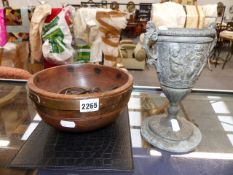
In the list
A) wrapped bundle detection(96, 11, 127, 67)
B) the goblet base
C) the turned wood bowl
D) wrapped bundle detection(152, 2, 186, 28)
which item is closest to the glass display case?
the goblet base

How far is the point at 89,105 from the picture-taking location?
1.71ft

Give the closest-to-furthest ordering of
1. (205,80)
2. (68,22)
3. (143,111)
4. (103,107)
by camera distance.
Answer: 1. (103,107)
2. (143,111)
3. (68,22)
4. (205,80)

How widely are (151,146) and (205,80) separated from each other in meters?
2.61

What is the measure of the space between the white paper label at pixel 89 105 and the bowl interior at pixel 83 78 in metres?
0.18

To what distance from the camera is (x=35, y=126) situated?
2.33ft

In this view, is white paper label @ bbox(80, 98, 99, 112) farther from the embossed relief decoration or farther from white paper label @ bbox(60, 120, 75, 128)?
the embossed relief decoration

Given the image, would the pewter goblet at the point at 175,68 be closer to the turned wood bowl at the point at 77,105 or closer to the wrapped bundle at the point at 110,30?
the turned wood bowl at the point at 77,105

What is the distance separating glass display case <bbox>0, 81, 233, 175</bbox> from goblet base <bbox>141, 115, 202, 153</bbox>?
0.02m

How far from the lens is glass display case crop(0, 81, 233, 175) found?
1.87 feet

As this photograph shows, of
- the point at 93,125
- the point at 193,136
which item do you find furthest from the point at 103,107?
the point at 193,136

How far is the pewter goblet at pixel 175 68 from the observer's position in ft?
1.74

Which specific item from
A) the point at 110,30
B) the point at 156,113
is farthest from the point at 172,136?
the point at 110,30

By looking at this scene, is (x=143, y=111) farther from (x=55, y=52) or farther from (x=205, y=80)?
(x=205, y=80)

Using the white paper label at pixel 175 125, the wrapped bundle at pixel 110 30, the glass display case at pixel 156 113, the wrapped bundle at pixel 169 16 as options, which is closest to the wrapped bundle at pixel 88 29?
the wrapped bundle at pixel 110 30
